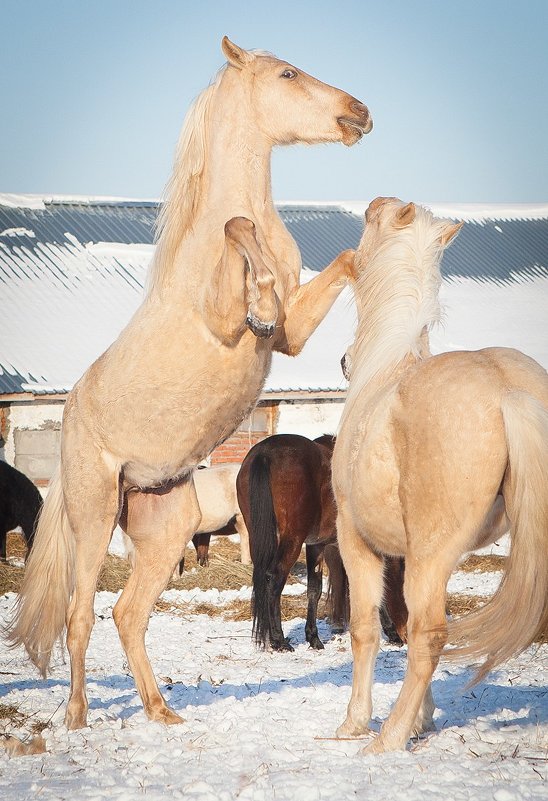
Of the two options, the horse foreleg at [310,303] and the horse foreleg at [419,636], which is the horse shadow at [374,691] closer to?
the horse foreleg at [419,636]

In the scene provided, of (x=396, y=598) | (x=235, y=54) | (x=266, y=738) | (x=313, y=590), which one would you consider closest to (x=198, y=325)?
(x=235, y=54)

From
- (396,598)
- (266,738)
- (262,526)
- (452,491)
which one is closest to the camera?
(452,491)

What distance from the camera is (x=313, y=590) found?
8719 millimetres

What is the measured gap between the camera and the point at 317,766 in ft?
11.7

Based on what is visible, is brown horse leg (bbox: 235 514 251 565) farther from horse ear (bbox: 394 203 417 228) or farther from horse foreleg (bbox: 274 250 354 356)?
horse ear (bbox: 394 203 417 228)

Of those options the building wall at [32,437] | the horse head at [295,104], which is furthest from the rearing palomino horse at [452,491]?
the building wall at [32,437]

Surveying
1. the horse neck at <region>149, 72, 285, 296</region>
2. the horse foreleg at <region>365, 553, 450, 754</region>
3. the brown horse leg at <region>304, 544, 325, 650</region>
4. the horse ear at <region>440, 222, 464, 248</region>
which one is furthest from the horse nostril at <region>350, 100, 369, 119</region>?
the brown horse leg at <region>304, 544, 325, 650</region>

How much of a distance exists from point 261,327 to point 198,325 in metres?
0.54

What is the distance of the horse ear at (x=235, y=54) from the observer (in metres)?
4.59

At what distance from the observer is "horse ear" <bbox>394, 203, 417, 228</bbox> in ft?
14.3

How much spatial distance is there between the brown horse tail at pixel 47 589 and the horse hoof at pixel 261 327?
73.3 inches

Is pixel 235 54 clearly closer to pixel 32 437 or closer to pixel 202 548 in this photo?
pixel 202 548

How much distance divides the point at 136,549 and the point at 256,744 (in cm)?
161

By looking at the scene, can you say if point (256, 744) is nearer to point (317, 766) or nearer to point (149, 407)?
point (317, 766)
